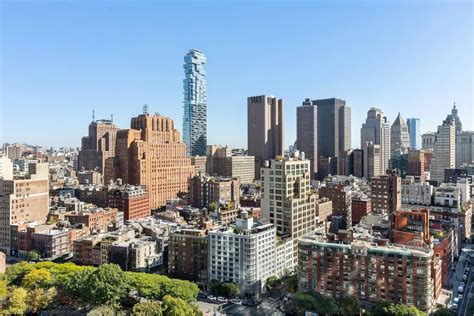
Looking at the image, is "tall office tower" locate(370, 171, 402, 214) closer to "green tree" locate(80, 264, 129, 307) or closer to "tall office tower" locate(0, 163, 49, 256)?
"green tree" locate(80, 264, 129, 307)

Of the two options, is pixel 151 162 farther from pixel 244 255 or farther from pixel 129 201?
pixel 244 255

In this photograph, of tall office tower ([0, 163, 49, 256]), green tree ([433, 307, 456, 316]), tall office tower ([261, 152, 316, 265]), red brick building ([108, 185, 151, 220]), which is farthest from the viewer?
red brick building ([108, 185, 151, 220])

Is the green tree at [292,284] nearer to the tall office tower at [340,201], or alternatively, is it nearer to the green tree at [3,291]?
the green tree at [3,291]

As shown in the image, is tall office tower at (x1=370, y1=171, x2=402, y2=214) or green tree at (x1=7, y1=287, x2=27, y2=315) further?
tall office tower at (x1=370, y1=171, x2=402, y2=214)

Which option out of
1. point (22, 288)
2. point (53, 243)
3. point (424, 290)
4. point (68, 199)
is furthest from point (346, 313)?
point (68, 199)

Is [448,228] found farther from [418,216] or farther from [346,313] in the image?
[346,313]

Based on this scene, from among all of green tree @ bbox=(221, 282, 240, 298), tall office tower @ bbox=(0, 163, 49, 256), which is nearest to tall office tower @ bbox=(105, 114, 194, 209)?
tall office tower @ bbox=(0, 163, 49, 256)
